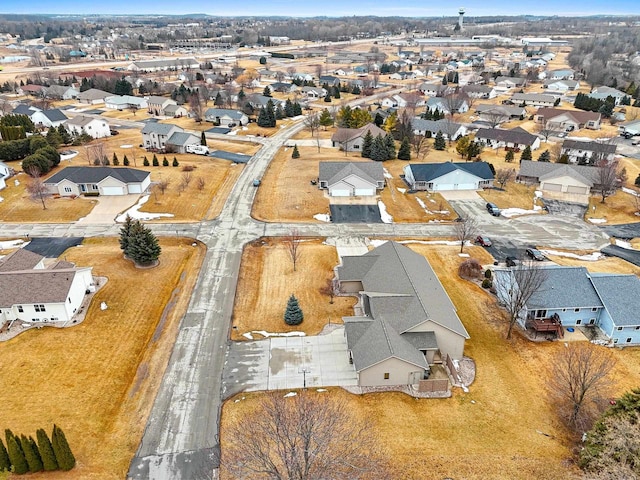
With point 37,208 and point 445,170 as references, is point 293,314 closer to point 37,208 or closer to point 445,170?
point 445,170

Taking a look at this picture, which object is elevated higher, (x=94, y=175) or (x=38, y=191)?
(x=94, y=175)

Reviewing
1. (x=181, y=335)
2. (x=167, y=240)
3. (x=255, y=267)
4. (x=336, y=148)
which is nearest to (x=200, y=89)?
(x=336, y=148)

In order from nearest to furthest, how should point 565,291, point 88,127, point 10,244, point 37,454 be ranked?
Result: point 37,454 → point 565,291 → point 10,244 → point 88,127

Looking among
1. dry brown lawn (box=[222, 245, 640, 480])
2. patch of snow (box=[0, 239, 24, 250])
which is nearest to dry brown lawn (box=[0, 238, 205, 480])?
dry brown lawn (box=[222, 245, 640, 480])

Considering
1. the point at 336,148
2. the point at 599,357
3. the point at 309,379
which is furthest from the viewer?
the point at 336,148

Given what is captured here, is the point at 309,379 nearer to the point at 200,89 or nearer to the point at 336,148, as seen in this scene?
the point at 336,148

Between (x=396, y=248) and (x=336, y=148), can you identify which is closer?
(x=396, y=248)

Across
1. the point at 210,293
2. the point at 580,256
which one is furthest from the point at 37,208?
the point at 580,256
